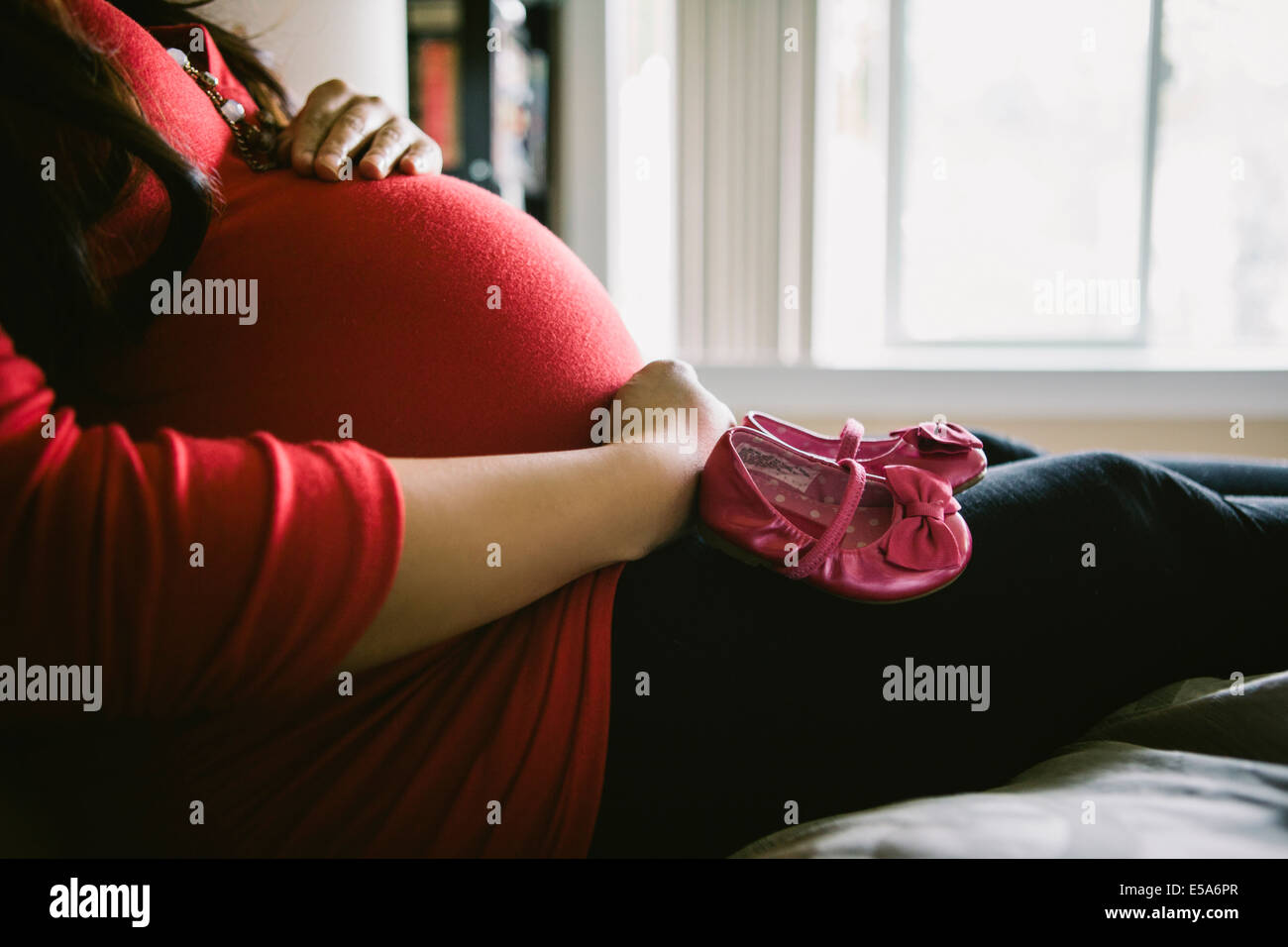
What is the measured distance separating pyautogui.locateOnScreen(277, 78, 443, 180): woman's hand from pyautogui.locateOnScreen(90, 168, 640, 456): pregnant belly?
2cm

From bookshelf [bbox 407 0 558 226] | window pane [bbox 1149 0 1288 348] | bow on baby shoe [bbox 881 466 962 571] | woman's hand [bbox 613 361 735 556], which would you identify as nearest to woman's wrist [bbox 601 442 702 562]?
woman's hand [bbox 613 361 735 556]

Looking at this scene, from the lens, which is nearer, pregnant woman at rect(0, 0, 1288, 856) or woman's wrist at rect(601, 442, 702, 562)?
pregnant woman at rect(0, 0, 1288, 856)

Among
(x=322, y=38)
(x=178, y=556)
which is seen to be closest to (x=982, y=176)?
(x=322, y=38)

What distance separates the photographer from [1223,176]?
2078mm

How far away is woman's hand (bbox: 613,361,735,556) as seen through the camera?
549mm

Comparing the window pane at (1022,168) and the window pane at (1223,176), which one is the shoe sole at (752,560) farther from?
the window pane at (1223,176)

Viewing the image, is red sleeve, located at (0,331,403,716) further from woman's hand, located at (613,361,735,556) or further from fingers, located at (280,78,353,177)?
fingers, located at (280,78,353,177)

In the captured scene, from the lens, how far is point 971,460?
620 millimetres

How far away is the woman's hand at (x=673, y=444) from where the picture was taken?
1.80 feet

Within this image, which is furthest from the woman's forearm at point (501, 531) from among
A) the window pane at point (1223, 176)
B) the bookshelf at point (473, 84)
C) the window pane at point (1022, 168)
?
the window pane at point (1223, 176)

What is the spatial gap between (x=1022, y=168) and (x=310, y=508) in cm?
223

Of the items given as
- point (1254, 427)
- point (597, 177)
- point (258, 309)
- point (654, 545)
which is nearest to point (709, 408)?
point (654, 545)

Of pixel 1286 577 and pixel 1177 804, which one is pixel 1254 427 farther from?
pixel 1177 804

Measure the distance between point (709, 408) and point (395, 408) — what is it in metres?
0.24
